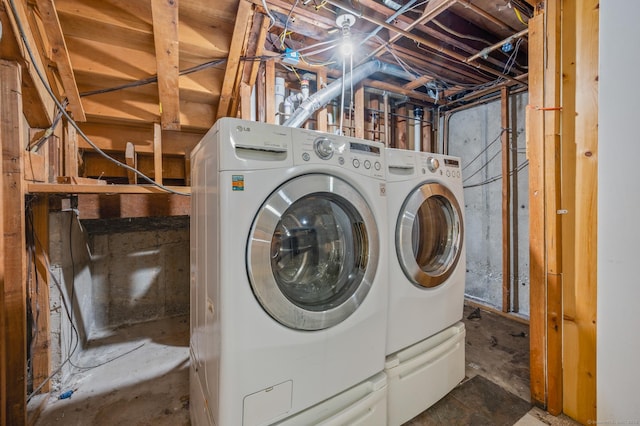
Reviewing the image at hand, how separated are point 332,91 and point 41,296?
245 cm

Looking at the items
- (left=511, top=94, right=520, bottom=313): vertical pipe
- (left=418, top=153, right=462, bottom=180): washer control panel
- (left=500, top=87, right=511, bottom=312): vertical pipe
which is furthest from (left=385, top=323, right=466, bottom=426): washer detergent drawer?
(left=511, top=94, right=520, bottom=313): vertical pipe

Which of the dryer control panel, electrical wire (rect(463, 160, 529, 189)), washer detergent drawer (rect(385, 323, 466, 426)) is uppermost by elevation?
electrical wire (rect(463, 160, 529, 189))

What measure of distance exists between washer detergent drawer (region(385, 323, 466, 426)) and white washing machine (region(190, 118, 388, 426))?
210mm

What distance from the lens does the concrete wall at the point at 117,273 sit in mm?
1848

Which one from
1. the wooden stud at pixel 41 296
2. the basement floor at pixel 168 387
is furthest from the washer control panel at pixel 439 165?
the wooden stud at pixel 41 296

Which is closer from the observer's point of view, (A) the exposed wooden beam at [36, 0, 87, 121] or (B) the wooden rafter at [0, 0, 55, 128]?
(B) the wooden rafter at [0, 0, 55, 128]

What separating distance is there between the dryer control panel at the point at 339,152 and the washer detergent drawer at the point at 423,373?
0.91m

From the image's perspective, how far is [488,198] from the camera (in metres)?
2.99

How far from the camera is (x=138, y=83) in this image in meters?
1.77

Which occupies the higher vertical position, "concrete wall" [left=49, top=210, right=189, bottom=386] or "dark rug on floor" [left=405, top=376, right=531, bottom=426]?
"concrete wall" [left=49, top=210, right=189, bottom=386]

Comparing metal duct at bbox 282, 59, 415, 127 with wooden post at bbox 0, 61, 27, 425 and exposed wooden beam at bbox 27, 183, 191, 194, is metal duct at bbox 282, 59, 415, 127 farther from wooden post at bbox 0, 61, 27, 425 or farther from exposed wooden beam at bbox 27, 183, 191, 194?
wooden post at bbox 0, 61, 27, 425

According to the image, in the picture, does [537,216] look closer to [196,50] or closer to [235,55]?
[235,55]

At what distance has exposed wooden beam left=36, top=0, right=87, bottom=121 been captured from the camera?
1336 millimetres

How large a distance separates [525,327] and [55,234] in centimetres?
365
